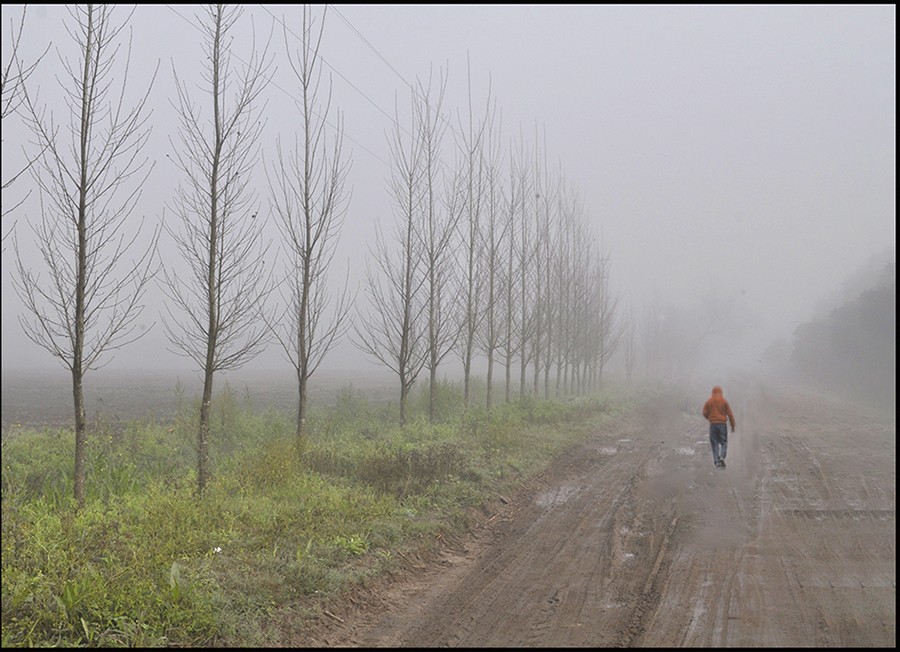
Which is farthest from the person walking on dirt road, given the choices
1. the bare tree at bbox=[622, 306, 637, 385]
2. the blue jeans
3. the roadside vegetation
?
the bare tree at bbox=[622, 306, 637, 385]

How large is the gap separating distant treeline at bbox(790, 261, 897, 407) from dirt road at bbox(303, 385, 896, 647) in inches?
355

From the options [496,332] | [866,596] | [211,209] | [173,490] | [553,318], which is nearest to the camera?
[866,596]

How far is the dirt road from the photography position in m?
5.35

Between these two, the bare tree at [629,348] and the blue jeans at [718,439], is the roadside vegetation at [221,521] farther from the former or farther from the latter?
the bare tree at [629,348]

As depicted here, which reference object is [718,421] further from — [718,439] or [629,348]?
[629,348]

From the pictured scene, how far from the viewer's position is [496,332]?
23.3 metres

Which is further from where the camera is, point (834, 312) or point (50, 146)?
point (834, 312)

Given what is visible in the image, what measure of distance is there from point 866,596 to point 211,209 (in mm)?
10115

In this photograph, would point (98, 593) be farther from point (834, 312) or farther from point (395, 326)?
point (834, 312)

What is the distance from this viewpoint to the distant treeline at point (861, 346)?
20.3m

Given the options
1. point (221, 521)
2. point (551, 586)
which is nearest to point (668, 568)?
point (551, 586)

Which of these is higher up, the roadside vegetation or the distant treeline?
the distant treeline

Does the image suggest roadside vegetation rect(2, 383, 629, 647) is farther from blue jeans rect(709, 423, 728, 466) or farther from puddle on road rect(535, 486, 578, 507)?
blue jeans rect(709, 423, 728, 466)

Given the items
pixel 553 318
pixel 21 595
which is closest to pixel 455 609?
pixel 21 595
